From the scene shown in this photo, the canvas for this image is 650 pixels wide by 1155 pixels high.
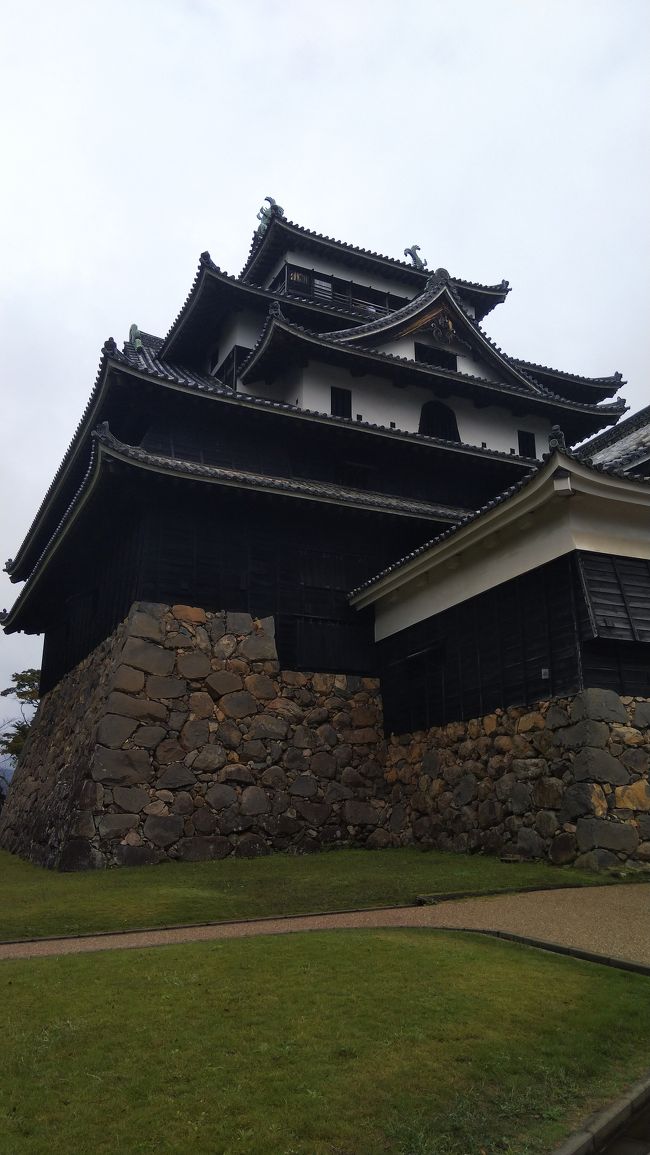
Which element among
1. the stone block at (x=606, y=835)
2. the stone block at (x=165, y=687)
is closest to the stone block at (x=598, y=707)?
the stone block at (x=606, y=835)

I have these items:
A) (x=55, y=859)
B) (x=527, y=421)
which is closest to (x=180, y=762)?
(x=55, y=859)

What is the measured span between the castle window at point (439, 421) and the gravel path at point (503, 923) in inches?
575

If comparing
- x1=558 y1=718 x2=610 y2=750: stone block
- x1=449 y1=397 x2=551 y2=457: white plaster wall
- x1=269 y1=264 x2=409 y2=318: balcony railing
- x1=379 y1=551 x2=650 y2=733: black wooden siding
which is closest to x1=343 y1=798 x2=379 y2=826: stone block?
x1=379 y1=551 x2=650 y2=733: black wooden siding

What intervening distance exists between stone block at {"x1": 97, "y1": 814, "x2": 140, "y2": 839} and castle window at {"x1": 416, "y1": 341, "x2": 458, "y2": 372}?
15.5 metres

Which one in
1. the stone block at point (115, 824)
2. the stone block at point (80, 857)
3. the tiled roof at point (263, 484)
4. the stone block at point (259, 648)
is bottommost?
the stone block at point (80, 857)

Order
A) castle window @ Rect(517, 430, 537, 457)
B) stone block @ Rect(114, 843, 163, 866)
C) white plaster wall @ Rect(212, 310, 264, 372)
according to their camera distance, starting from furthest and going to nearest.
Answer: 1. castle window @ Rect(517, 430, 537, 457)
2. white plaster wall @ Rect(212, 310, 264, 372)
3. stone block @ Rect(114, 843, 163, 866)

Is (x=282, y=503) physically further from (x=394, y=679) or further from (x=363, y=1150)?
(x=363, y=1150)

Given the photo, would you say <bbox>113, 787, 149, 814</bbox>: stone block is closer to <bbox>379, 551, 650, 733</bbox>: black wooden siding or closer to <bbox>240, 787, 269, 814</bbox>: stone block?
<bbox>240, 787, 269, 814</bbox>: stone block

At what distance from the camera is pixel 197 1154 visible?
11.5ft

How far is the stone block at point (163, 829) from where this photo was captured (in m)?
14.3

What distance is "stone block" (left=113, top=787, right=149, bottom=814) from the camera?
1434cm

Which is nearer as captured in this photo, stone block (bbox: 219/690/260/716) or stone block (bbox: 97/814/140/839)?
stone block (bbox: 97/814/140/839)

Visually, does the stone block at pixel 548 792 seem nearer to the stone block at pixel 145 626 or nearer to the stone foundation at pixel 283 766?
the stone foundation at pixel 283 766

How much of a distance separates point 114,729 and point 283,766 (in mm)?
3406
